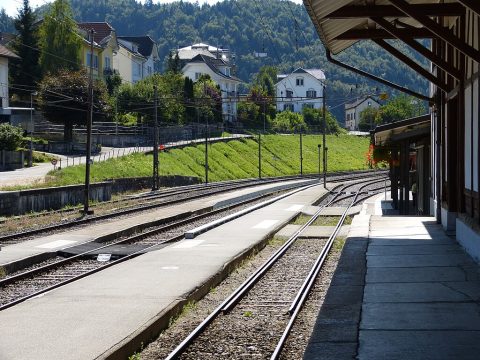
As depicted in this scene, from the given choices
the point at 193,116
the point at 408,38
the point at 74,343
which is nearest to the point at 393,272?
the point at 408,38

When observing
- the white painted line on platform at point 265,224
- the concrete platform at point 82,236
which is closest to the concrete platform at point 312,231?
the white painted line on platform at point 265,224

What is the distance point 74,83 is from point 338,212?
3719 centimetres

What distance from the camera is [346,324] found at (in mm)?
11750

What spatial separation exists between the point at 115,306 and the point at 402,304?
4300 millimetres

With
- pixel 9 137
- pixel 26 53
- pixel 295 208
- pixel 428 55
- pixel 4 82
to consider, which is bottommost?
pixel 295 208

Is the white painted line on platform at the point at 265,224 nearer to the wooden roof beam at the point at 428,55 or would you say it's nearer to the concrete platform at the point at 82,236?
the concrete platform at the point at 82,236

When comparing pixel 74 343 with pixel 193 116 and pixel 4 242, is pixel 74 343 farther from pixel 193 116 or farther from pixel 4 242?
pixel 193 116

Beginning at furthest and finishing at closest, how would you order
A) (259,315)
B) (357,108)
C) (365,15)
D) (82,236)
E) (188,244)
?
1. (357,108)
2. (82,236)
3. (188,244)
4. (365,15)
5. (259,315)

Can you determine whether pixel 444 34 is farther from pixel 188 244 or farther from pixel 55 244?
pixel 55 244

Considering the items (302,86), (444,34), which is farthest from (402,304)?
(302,86)

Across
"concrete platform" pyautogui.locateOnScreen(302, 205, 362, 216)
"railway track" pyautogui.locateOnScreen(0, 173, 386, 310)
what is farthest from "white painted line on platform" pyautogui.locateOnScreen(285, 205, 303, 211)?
"railway track" pyautogui.locateOnScreen(0, 173, 386, 310)

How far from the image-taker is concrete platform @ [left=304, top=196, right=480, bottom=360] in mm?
10156

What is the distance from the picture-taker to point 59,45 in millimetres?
83375

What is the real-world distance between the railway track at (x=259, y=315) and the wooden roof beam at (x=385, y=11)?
16.8 ft
